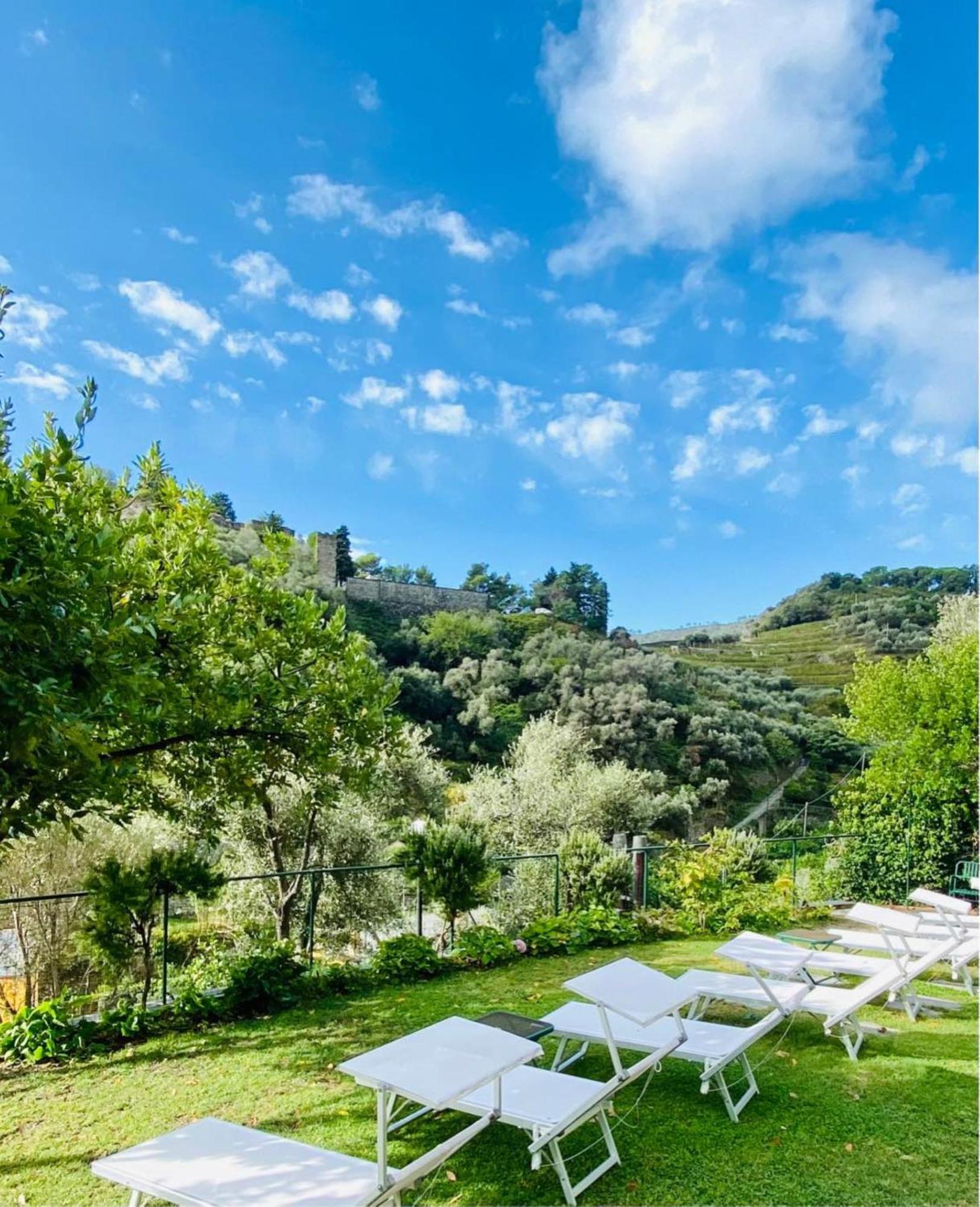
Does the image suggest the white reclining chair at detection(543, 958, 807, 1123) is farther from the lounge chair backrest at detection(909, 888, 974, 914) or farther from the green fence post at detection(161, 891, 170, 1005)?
the green fence post at detection(161, 891, 170, 1005)

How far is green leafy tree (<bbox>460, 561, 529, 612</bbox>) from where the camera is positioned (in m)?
50.9

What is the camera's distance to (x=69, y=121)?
6668mm

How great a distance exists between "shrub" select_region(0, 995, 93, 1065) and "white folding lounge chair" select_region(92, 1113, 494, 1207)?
9.22ft

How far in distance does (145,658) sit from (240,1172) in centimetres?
252

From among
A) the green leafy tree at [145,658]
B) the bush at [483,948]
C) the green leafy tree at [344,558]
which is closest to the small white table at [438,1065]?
the green leafy tree at [145,658]

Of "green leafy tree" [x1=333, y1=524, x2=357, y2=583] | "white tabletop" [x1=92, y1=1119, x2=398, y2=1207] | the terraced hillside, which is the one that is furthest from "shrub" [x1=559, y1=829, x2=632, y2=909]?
"green leafy tree" [x1=333, y1=524, x2=357, y2=583]

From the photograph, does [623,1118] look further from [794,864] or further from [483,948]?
[794,864]

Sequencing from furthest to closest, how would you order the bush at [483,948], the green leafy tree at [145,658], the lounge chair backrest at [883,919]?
the bush at [483,948] → the lounge chair backrest at [883,919] → the green leafy tree at [145,658]

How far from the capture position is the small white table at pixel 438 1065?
232 cm

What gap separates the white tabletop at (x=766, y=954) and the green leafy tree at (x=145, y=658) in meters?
3.11

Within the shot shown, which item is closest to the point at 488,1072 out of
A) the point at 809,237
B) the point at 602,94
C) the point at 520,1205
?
the point at 520,1205

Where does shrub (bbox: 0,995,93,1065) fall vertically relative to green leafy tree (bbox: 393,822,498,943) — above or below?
below

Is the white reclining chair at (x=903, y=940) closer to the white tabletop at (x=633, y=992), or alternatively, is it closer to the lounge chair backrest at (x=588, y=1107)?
the white tabletop at (x=633, y=992)

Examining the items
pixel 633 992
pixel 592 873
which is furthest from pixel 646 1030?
pixel 592 873
